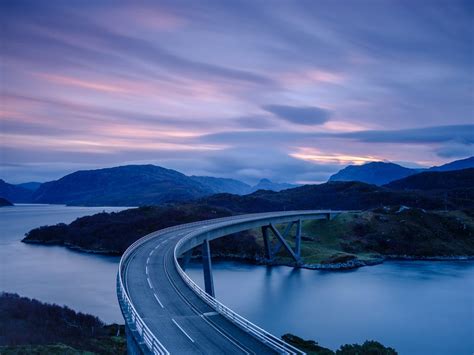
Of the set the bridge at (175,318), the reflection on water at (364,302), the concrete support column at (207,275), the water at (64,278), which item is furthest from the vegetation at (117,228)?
the bridge at (175,318)

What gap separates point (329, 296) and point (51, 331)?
40361 mm

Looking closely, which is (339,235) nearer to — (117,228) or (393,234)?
(393,234)

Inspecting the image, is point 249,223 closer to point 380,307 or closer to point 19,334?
point 380,307

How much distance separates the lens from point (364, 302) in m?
55.9

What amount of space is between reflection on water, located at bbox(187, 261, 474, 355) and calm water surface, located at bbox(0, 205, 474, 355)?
0.42 ft

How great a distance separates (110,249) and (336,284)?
67650mm

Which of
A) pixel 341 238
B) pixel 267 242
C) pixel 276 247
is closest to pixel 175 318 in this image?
pixel 267 242

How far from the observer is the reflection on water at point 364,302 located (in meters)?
42.2

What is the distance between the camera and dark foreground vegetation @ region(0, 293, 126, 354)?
93.5 ft

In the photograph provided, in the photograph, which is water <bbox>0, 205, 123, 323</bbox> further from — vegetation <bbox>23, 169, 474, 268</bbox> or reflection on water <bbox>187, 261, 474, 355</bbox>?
reflection on water <bbox>187, 261, 474, 355</bbox>

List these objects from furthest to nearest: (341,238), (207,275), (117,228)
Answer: (117,228) → (341,238) → (207,275)

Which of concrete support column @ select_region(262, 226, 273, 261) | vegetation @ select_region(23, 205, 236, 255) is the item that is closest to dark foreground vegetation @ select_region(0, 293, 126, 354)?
concrete support column @ select_region(262, 226, 273, 261)

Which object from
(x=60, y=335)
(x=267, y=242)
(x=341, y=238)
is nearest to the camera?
(x=60, y=335)

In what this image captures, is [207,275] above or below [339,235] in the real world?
below
